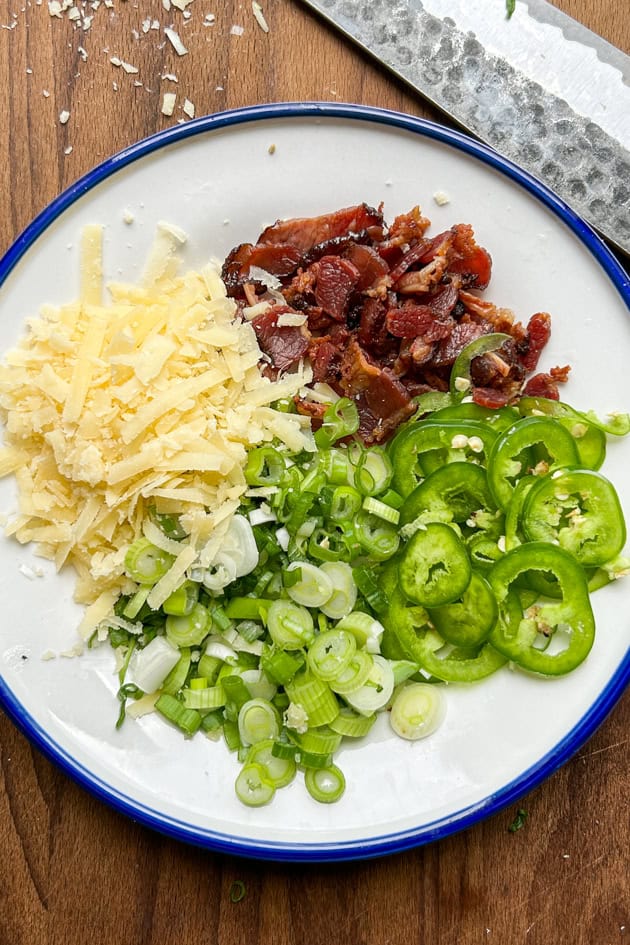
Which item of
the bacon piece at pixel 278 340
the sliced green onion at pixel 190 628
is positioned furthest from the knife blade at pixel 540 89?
the sliced green onion at pixel 190 628

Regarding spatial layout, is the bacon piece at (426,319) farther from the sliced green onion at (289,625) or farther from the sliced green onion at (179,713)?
the sliced green onion at (179,713)

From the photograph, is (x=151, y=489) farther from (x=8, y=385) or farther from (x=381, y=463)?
(x=381, y=463)

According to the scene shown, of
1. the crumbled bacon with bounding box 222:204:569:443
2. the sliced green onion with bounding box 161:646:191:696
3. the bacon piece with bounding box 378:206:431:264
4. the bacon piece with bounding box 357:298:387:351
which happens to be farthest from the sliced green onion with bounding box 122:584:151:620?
the bacon piece with bounding box 378:206:431:264

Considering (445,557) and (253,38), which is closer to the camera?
(445,557)

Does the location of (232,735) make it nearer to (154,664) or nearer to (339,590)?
(154,664)

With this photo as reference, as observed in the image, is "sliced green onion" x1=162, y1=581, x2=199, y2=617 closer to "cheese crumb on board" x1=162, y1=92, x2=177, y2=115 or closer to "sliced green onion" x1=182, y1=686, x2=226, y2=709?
"sliced green onion" x1=182, y1=686, x2=226, y2=709

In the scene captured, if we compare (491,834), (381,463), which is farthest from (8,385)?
(491,834)
